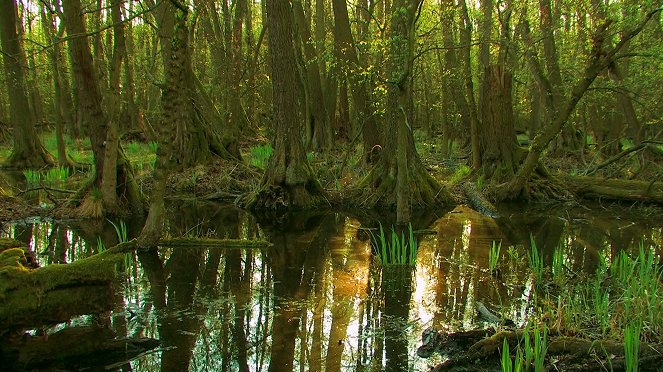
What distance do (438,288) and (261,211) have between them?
223 inches

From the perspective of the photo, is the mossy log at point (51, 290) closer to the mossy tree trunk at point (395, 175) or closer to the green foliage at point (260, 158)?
the mossy tree trunk at point (395, 175)

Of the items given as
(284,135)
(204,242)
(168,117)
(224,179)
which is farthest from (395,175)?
(168,117)

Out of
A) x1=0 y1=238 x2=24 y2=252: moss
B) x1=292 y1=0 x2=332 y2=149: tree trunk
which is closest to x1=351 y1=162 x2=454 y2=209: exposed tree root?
x1=292 y1=0 x2=332 y2=149: tree trunk

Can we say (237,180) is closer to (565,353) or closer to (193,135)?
(193,135)

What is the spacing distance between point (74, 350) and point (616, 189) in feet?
34.4

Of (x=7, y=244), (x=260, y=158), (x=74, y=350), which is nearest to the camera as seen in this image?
(x=74, y=350)

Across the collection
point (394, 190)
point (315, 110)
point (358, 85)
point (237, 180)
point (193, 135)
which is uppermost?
point (358, 85)

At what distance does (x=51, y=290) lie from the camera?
3.60 meters

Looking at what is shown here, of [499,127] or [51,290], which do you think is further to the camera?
[499,127]

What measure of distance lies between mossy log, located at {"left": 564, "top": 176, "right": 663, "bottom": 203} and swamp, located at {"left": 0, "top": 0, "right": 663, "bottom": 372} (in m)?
0.05

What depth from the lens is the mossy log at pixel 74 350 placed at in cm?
360

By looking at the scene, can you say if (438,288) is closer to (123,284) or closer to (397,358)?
(397,358)

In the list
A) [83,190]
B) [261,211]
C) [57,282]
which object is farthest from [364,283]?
[83,190]

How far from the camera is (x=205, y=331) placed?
450cm
